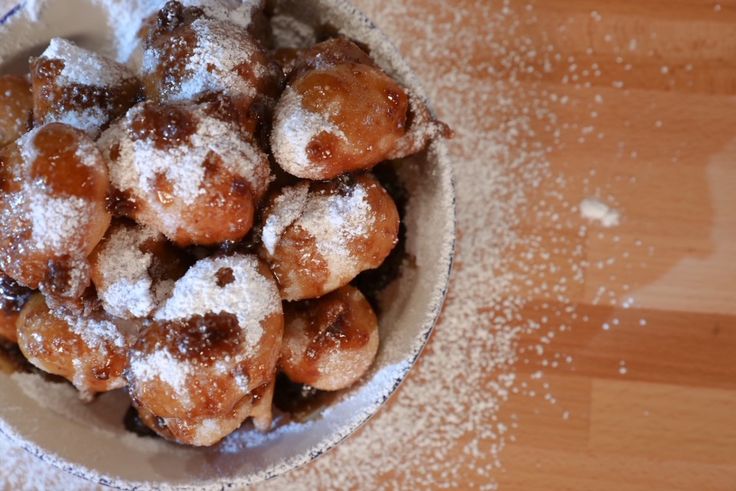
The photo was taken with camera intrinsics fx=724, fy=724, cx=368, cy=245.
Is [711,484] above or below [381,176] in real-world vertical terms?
below

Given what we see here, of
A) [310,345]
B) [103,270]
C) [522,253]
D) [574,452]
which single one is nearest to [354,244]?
[310,345]

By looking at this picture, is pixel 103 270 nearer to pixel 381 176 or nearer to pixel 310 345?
pixel 310 345

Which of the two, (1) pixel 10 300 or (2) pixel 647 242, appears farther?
(2) pixel 647 242

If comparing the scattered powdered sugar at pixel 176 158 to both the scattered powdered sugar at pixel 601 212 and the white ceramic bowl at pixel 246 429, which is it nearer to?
the white ceramic bowl at pixel 246 429

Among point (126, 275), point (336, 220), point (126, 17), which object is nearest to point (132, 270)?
point (126, 275)

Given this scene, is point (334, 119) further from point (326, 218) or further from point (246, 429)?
point (246, 429)

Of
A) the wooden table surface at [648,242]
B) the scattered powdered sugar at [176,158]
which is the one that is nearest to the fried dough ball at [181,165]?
the scattered powdered sugar at [176,158]

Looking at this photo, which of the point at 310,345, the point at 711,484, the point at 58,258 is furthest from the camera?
the point at 711,484
